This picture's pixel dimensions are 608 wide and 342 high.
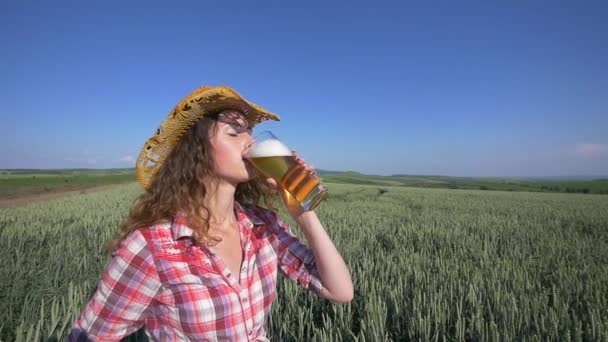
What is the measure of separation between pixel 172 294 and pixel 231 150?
1.83 ft

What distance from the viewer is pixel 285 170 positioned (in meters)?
1.25

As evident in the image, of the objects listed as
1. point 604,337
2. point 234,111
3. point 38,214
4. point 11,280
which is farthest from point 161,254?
point 38,214

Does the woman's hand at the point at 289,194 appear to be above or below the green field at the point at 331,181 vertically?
above

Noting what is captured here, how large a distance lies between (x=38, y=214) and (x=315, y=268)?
9633mm

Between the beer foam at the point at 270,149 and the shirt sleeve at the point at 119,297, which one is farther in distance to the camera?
the beer foam at the point at 270,149

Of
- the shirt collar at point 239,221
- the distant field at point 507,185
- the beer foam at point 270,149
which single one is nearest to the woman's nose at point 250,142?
the beer foam at point 270,149

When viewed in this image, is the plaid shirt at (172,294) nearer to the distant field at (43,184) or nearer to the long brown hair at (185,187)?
the long brown hair at (185,187)

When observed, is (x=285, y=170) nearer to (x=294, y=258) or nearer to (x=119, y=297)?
(x=294, y=258)

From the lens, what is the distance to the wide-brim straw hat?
4.32ft

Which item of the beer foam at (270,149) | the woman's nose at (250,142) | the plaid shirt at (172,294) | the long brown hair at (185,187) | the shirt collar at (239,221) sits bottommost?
the plaid shirt at (172,294)

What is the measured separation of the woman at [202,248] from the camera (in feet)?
3.51

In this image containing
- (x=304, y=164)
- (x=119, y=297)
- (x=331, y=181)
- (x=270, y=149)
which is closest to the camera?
(x=119, y=297)

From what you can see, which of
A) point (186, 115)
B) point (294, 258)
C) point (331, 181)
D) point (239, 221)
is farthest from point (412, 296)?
point (331, 181)

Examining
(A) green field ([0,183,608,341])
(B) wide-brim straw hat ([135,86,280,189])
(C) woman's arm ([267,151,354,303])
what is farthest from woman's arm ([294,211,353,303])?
(B) wide-brim straw hat ([135,86,280,189])
